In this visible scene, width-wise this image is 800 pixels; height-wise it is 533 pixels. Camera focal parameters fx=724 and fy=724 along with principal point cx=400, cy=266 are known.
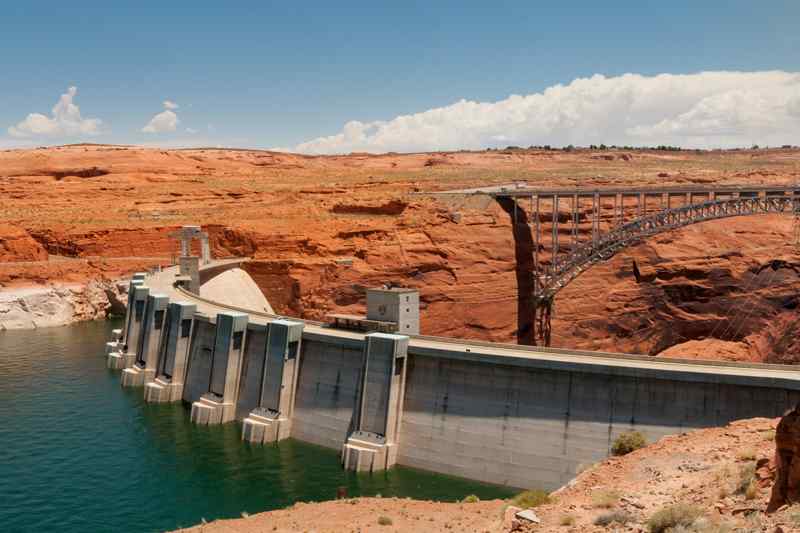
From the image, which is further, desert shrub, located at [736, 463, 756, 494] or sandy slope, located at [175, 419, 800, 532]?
desert shrub, located at [736, 463, 756, 494]

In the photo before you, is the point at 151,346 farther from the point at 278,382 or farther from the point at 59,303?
the point at 59,303

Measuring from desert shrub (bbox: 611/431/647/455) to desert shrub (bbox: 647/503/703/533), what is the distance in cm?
1086

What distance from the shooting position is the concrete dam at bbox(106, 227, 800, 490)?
1147 inches

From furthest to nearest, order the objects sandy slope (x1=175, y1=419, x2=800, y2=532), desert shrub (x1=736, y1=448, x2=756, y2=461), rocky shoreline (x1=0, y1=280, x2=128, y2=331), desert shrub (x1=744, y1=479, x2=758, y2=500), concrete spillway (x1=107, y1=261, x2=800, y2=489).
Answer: rocky shoreline (x1=0, y1=280, x2=128, y2=331)
concrete spillway (x1=107, y1=261, x2=800, y2=489)
desert shrub (x1=736, y1=448, x2=756, y2=461)
sandy slope (x1=175, y1=419, x2=800, y2=532)
desert shrub (x1=744, y1=479, x2=758, y2=500)

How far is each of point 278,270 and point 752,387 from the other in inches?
1744

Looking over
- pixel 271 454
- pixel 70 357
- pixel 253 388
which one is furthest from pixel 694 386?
pixel 70 357

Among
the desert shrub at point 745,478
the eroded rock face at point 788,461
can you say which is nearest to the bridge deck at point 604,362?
the desert shrub at point 745,478

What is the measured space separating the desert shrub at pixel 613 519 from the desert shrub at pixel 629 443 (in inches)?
371

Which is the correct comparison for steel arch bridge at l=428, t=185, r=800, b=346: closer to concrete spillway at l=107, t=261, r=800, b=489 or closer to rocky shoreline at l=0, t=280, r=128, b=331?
concrete spillway at l=107, t=261, r=800, b=489

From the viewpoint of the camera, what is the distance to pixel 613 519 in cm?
1788

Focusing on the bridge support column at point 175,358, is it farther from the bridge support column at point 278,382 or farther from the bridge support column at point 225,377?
the bridge support column at point 278,382

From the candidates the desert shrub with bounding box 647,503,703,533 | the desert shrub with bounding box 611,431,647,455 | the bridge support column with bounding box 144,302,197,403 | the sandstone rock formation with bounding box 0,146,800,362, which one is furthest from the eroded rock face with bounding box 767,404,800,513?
the sandstone rock formation with bounding box 0,146,800,362

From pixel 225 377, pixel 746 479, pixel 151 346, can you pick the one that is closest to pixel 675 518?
pixel 746 479

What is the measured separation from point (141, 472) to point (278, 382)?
813 cm
